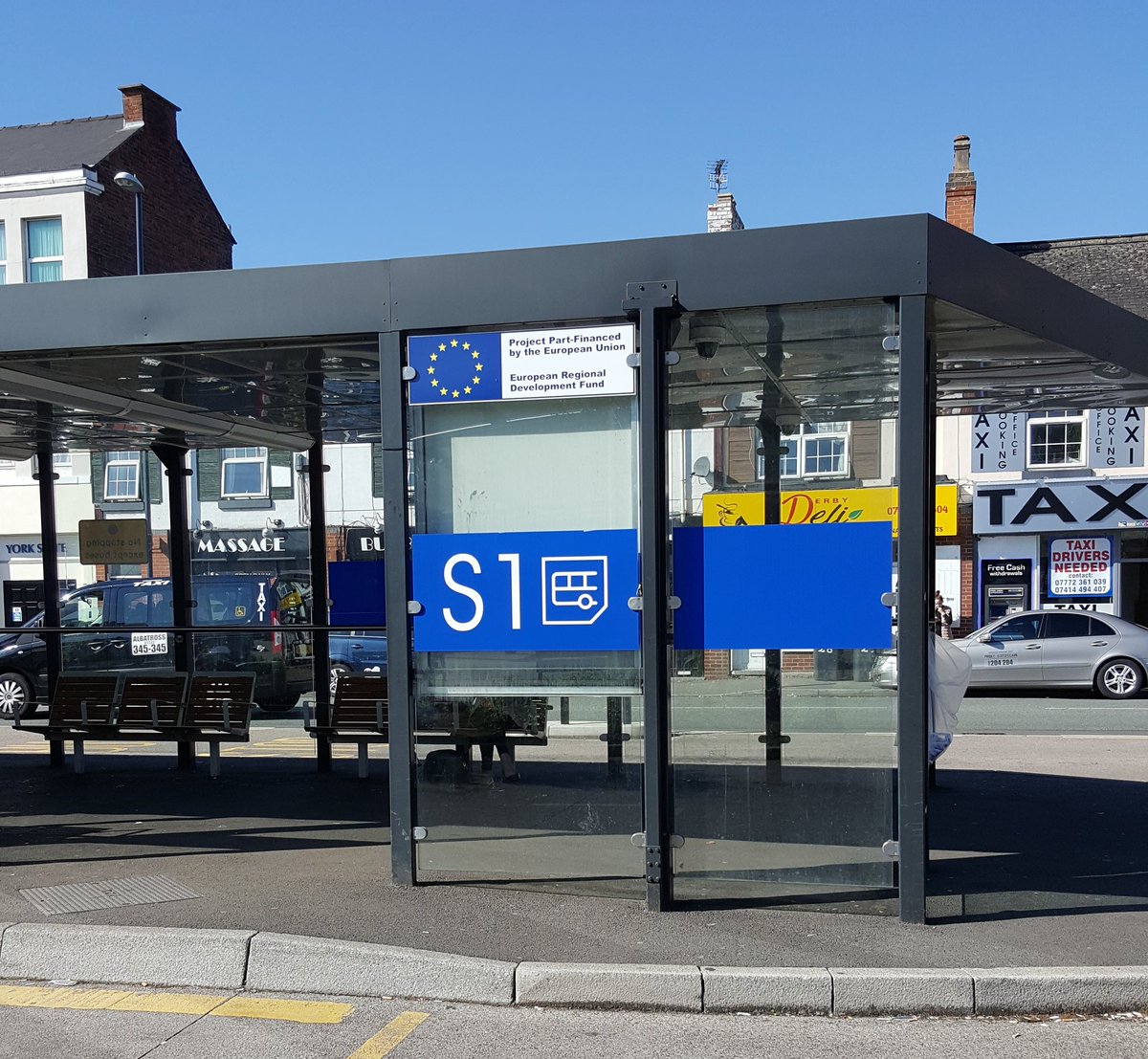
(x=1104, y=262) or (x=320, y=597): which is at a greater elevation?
(x=1104, y=262)

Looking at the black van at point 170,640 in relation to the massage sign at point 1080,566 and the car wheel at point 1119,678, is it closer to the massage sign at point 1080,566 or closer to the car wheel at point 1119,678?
the car wheel at point 1119,678

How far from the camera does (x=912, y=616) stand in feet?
17.2

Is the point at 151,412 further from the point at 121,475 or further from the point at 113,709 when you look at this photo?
the point at 121,475

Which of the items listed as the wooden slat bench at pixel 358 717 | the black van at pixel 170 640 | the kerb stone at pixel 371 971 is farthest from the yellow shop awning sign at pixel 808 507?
the black van at pixel 170 640

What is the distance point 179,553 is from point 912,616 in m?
7.15

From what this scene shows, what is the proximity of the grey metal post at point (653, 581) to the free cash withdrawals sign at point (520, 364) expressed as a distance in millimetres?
151

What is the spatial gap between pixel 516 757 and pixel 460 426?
171cm

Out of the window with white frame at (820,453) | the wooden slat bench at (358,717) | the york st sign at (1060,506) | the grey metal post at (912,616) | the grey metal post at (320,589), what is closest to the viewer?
the grey metal post at (912,616)

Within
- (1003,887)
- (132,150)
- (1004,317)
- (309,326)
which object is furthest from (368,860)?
(132,150)

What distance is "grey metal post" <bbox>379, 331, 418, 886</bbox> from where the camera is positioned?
228 inches

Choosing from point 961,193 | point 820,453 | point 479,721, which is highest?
point 961,193

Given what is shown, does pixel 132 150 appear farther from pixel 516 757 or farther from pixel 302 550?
pixel 516 757

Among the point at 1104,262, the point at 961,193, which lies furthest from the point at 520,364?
the point at 1104,262

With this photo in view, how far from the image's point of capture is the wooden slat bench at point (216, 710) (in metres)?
9.55
